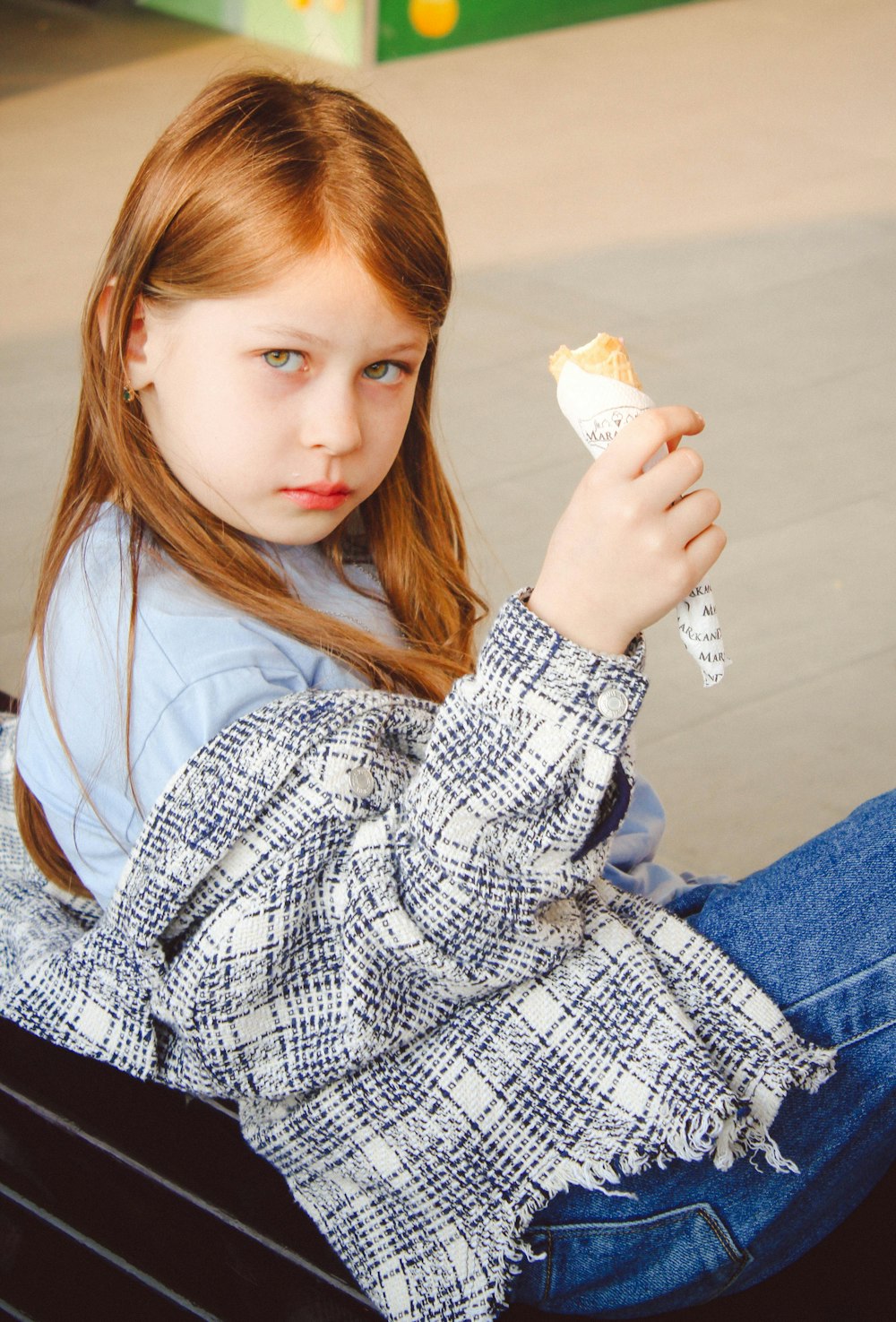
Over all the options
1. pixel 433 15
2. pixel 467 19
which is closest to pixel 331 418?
pixel 433 15

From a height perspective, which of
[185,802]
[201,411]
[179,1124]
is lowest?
[179,1124]

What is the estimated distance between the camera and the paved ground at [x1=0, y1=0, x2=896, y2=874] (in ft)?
8.09

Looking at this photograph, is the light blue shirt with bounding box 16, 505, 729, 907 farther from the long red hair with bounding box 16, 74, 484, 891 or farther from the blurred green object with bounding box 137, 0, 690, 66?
the blurred green object with bounding box 137, 0, 690, 66

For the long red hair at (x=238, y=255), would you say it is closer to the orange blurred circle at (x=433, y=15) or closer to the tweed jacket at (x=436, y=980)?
the tweed jacket at (x=436, y=980)

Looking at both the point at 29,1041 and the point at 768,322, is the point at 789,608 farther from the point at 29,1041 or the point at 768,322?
the point at 29,1041

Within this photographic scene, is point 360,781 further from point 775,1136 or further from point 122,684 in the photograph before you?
point 775,1136

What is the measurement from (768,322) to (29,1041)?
306 centimetres

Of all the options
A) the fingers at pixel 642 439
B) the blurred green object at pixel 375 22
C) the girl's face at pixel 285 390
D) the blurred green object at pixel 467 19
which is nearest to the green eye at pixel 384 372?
the girl's face at pixel 285 390

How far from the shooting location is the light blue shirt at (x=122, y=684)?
1.11 meters

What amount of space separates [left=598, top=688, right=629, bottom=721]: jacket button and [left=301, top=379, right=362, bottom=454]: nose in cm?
32

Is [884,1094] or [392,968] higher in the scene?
[392,968]

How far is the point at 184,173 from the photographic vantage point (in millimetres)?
1190

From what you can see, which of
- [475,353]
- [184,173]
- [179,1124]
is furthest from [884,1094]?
[475,353]

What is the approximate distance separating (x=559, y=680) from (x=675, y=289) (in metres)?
3.27
